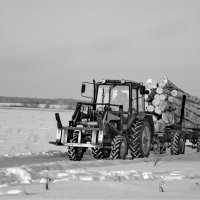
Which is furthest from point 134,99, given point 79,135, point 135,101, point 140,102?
point 79,135

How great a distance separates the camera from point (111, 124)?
1173cm

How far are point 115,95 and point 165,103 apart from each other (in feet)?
11.9

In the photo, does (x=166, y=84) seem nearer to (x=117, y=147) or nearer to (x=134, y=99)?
(x=134, y=99)

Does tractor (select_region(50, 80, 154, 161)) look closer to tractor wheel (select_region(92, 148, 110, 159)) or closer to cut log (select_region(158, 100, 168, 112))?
tractor wheel (select_region(92, 148, 110, 159))

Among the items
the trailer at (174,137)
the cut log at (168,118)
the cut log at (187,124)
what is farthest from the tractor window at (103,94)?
the cut log at (187,124)

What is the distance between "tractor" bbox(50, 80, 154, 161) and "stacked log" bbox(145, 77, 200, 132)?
2.64m

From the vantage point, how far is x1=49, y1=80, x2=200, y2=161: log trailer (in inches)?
447

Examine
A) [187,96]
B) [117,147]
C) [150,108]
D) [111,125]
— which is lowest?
[117,147]

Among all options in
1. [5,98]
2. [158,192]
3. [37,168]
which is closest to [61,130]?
[37,168]

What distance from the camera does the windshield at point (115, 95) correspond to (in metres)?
12.6

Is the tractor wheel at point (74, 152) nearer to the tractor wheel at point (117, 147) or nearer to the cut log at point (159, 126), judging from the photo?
the tractor wheel at point (117, 147)

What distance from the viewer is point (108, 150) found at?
13.6m

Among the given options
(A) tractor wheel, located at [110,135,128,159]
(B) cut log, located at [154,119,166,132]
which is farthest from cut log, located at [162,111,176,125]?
(A) tractor wheel, located at [110,135,128,159]

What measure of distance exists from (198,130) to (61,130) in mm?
7514
